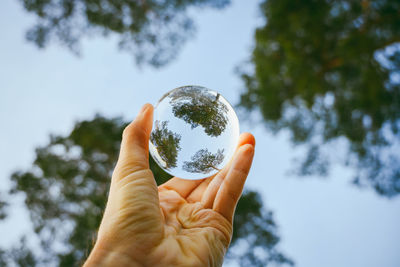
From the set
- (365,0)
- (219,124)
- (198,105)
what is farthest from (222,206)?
(365,0)

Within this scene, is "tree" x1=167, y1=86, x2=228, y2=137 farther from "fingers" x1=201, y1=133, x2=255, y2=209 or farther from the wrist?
the wrist

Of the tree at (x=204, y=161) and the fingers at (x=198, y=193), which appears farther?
the fingers at (x=198, y=193)

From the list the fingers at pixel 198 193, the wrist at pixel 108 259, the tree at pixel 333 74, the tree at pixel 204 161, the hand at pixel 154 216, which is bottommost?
the wrist at pixel 108 259

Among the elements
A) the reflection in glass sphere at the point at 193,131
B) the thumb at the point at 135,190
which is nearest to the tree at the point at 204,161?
the reflection in glass sphere at the point at 193,131

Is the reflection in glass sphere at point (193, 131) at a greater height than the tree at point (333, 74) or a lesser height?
lesser

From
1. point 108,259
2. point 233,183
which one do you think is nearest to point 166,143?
point 233,183

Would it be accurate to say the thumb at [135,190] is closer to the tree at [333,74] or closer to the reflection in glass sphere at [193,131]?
the reflection in glass sphere at [193,131]

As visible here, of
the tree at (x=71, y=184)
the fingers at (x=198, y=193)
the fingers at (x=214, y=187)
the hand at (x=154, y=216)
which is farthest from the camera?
the tree at (x=71, y=184)

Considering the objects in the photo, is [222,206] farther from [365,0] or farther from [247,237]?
[365,0]

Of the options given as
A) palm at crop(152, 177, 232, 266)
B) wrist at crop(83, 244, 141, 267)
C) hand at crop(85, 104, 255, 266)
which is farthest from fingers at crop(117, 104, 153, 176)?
wrist at crop(83, 244, 141, 267)
